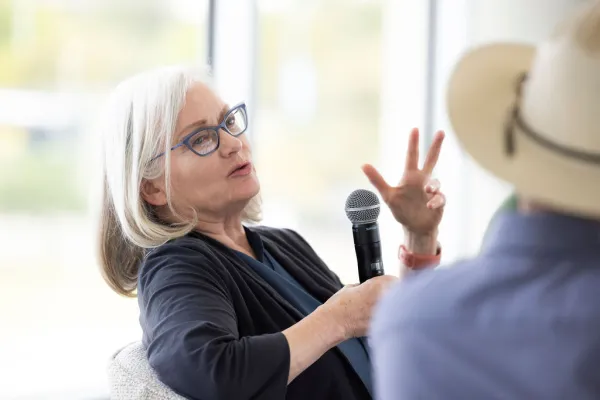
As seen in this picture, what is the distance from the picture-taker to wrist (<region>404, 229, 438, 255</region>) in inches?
69.9

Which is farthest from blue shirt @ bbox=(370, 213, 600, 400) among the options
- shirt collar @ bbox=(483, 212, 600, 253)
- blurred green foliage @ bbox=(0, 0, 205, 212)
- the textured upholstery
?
blurred green foliage @ bbox=(0, 0, 205, 212)

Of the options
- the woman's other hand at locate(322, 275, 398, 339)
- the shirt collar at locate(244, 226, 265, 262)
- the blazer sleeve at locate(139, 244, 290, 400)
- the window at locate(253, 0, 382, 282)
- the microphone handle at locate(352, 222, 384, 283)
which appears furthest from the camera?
the window at locate(253, 0, 382, 282)

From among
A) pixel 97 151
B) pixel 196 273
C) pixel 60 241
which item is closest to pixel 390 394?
pixel 196 273

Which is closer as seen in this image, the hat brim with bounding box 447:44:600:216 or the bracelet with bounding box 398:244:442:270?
the hat brim with bounding box 447:44:600:216

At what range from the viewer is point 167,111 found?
1771 millimetres

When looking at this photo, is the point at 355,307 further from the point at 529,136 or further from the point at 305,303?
the point at 529,136

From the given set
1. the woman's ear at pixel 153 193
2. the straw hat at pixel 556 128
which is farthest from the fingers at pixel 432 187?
the straw hat at pixel 556 128

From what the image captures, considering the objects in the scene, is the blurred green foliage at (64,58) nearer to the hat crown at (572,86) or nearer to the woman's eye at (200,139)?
the woman's eye at (200,139)

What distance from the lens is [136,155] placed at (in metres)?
1.77

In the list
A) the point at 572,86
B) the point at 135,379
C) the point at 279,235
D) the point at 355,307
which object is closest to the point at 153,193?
the point at 279,235

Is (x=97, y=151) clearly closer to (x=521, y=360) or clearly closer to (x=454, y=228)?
(x=521, y=360)

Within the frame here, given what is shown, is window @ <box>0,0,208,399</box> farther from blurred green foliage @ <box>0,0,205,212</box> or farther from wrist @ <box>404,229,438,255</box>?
wrist @ <box>404,229,438,255</box>

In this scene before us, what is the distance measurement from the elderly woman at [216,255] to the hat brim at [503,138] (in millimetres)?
661

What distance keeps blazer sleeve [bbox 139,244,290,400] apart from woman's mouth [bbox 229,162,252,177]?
0.34m
